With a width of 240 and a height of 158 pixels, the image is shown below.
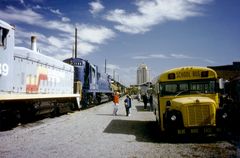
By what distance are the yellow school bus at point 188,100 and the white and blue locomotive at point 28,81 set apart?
5487 mm

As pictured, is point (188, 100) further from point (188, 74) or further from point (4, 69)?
point (4, 69)

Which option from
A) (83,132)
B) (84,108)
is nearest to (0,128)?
(83,132)

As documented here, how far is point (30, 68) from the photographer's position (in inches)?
561

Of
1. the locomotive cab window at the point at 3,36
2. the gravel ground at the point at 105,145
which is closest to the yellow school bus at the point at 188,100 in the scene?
the gravel ground at the point at 105,145

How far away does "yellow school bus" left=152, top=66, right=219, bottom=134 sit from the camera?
947 centimetres

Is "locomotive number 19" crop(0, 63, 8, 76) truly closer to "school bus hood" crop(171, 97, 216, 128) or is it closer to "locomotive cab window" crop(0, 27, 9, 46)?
"locomotive cab window" crop(0, 27, 9, 46)

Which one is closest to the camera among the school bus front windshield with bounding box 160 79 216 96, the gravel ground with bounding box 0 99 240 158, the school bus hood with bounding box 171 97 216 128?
the gravel ground with bounding box 0 99 240 158

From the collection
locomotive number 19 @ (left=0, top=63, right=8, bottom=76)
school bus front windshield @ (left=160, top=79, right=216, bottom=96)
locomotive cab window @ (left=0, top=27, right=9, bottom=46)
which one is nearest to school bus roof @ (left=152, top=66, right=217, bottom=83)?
school bus front windshield @ (left=160, top=79, right=216, bottom=96)

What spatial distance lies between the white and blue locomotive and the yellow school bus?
18.0 ft

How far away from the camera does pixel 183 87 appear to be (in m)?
10.8

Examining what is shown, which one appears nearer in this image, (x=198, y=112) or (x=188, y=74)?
(x=198, y=112)

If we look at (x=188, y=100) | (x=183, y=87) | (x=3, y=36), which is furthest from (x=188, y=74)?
(x=3, y=36)

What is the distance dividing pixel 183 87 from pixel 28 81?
7088 mm

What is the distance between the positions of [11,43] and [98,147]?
534 cm
